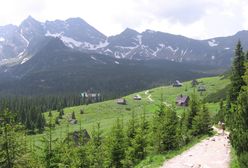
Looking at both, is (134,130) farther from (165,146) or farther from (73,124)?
(73,124)

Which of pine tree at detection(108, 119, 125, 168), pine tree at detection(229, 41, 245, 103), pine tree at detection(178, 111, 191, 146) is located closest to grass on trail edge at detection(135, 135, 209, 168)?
pine tree at detection(178, 111, 191, 146)

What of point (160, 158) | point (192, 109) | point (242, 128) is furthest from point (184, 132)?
point (242, 128)

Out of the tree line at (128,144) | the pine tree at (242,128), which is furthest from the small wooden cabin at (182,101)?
the pine tree at (242,128)

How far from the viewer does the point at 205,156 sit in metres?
40.2

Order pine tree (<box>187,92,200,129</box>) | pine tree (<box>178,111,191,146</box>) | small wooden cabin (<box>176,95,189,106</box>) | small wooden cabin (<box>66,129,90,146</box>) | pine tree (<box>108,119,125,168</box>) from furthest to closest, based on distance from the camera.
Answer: small wooden cabin (<box>176,95,189,106</box>) → pine tree (<box>187,92,200,129</box>) → small wooden cabin (<box>66,129,90,146</box>) → pine tree (<box>178,111,191,146</box>) → pine tree (<box>108,119,125,168</box>)

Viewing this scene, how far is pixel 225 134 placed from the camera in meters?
52.7

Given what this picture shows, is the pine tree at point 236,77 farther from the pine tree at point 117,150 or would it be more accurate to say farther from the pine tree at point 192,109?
the pine tree at point 117,150

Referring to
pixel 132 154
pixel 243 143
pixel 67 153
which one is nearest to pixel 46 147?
pixel 67 153

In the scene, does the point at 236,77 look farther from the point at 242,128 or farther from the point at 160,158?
the point at 242,128

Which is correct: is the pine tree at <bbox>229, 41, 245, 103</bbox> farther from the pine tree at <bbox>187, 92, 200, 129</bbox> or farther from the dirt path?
the dirt path

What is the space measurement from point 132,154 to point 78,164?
842cm

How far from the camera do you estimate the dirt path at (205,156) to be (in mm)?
36656

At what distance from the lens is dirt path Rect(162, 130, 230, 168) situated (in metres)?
36.7

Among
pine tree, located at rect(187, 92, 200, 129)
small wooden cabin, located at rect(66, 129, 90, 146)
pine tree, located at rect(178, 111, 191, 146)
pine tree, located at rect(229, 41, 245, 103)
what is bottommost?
small wooden cabin, located at rect(66, 129, 90, 146)
